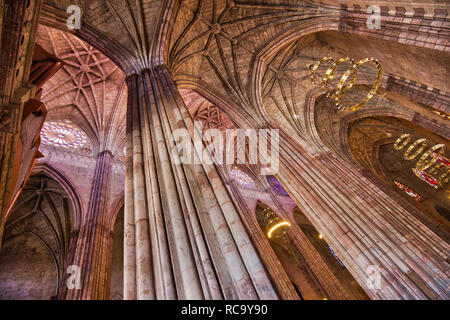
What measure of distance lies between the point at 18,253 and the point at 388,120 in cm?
2198

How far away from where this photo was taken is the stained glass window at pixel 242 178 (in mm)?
17705

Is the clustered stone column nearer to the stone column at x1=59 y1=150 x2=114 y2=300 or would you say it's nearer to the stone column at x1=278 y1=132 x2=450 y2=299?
the stone column at x1=59 y1=150 x2=114 y2=300

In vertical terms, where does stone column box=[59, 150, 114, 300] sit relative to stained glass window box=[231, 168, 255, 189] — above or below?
below

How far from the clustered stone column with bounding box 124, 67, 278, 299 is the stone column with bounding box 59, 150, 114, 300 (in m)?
4.60

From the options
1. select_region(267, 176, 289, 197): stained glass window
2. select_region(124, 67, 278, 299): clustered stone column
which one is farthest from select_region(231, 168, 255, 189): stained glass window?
select_region(124, 67, 278, 299): clustered stone column

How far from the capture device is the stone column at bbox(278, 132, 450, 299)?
630cm

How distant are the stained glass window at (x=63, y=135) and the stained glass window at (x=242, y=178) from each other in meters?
9.26

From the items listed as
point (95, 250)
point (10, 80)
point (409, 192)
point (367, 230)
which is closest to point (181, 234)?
point (10, 80)

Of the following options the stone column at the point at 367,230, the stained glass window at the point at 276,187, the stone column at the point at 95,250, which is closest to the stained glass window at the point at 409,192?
the stained glass window at the point at 276,187

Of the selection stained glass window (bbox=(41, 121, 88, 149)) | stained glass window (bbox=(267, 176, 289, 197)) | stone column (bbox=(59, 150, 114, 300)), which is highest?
stained glass window (bbox=(41, 121, 88, 149))

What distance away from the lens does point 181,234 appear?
3516 millimetres

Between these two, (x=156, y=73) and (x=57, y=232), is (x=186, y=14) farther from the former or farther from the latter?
(x=57, y=232)

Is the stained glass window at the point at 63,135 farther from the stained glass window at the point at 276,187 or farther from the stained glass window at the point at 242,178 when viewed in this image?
the stained glass window at the point at 276,187

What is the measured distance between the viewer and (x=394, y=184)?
18.0 metres
